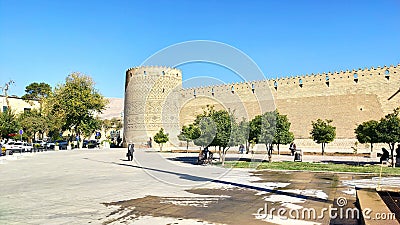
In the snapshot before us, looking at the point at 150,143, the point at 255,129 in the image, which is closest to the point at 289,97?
the point at 150,143

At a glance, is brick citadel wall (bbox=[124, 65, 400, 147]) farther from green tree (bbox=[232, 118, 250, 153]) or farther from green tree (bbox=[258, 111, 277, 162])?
green tree (bbox=[258, 111, 277, 162])

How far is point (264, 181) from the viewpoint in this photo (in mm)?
9641

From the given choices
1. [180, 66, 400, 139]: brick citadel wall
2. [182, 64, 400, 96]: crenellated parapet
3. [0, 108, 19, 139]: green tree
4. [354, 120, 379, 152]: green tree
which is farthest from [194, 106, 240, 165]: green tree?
[0, 108, 19, 139]: green tree

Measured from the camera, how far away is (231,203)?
6418 mm

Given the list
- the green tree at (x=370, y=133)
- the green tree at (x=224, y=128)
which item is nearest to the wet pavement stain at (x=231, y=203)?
the green tree at (x=224, y=128)

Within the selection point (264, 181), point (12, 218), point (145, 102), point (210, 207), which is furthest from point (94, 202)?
point (145, 102)

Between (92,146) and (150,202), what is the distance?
1409 inches

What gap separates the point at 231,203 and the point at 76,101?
104 feet

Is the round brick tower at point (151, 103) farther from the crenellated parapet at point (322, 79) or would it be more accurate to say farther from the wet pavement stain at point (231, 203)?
the wet pavement stain at point (231, 203)

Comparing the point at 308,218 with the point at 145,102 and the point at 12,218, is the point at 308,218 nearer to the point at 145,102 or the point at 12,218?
the point at 12,218

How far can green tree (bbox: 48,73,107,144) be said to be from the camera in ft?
115

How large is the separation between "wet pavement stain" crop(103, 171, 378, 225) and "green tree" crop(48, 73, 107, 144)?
1185 inches

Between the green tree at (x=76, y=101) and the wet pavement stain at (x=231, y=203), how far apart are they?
30088mm

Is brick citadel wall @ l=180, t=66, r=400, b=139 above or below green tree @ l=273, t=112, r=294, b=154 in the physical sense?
above
